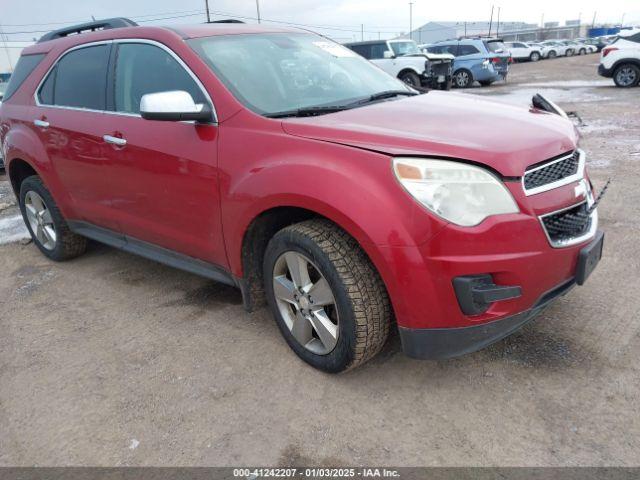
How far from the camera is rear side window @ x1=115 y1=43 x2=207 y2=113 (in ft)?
10.0

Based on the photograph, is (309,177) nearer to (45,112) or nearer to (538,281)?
(538,281)

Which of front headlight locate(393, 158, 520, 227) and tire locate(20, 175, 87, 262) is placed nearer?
front headlight locate(393, 158, 520, 227)

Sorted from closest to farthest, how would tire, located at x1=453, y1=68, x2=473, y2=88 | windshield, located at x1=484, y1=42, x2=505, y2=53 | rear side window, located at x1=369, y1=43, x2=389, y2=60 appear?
rear side window, located at x1=369, y1=43, x2=389, y2=60, tire, located at x1=453, y1=68, x2=473, y2=88, windshield, located at x1=484, y1=42, x2=505, y2=53

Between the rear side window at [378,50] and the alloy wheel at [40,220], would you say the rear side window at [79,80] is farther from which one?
the rear side window at [378,50]

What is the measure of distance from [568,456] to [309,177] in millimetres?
1549

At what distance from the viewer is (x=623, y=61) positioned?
50.3 ft

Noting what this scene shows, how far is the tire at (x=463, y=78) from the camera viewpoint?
19156 millimetres

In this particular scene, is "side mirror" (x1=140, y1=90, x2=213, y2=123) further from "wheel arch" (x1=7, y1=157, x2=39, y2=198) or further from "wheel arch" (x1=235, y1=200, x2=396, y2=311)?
"wheel arch" (x1=7, y1=157, x2=39, y2=198)

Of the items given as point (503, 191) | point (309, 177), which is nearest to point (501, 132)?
point (503, 191)

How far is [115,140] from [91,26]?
154cm

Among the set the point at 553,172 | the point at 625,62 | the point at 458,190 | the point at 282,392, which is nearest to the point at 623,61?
the point at 625,62

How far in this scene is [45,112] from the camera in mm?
4062

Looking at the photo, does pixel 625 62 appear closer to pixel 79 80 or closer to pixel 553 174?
pixel 553 174

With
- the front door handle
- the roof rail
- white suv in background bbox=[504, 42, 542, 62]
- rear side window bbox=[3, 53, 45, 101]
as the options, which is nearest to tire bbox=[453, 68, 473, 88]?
the roof rail
